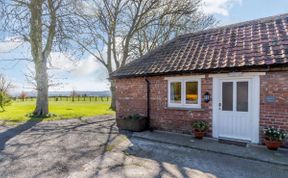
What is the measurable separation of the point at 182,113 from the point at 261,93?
301 cm

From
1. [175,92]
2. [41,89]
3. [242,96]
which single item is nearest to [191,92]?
[175,92]

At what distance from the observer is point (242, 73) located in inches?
288

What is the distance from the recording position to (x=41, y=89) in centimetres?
1541

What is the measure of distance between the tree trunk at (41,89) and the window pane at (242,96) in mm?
12898

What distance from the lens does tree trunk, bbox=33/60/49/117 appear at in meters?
15.2

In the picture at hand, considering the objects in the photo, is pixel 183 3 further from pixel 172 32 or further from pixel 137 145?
pixel 137 145

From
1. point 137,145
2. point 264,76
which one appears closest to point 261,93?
point 264,76

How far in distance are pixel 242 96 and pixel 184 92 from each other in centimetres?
222

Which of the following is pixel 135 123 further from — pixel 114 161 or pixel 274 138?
pixel 274 138

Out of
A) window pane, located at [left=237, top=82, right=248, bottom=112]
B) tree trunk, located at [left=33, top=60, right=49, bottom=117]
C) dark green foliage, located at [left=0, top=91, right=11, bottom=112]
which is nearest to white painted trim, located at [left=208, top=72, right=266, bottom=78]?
window pane, located at [left=237, top=82, right=248, bottom=112]

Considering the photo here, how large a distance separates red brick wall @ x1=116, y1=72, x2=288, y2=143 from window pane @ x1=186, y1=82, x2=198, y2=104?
0.38 m

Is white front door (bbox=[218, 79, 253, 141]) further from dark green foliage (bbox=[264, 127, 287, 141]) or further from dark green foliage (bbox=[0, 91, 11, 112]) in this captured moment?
dark green foliage (bbox=[0, 91, 11, 112])

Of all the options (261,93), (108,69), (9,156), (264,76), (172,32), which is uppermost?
(172,32)

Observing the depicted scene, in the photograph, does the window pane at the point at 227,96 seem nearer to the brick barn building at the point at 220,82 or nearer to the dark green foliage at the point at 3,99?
the brick barn building at the point at 220,82
